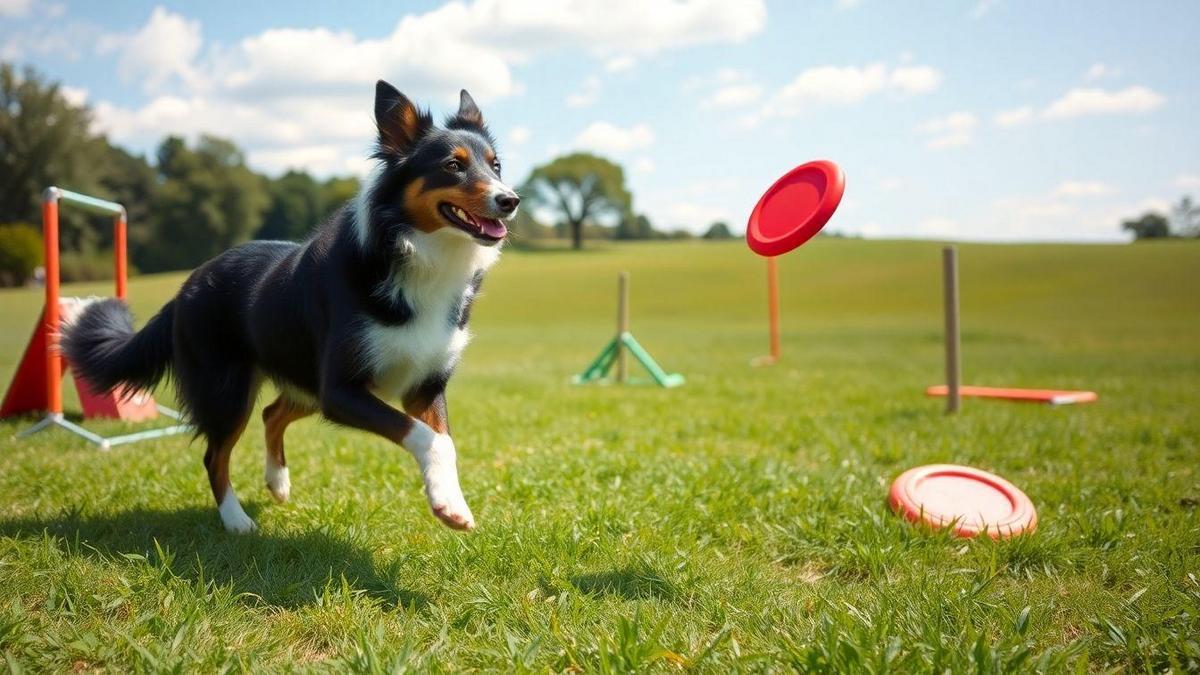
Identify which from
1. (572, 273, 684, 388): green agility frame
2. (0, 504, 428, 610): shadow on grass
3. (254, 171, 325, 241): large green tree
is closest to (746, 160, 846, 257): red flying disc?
(0, 504, 428, 610): shadow on grass

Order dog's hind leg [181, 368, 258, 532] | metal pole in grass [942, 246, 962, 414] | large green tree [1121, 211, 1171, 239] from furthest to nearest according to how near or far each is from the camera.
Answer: large green tree [1121, 211, 1171, 239] → metal pole in grass [942, 246, 962, 414] → dog's hind leg [181, 368, 258, 532]

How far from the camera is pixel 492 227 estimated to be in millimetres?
3781

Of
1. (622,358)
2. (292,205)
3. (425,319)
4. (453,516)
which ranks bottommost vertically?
(622,358)

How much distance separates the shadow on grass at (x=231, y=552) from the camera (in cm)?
329

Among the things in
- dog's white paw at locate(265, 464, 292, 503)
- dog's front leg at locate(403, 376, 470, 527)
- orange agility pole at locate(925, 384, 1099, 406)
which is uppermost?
dog's front leg at locate(403, 376, 470, 527)

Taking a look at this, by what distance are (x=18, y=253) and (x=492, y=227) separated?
53.2 meters

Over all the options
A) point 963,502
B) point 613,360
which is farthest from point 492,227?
point 613,360

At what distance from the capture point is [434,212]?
3.75m

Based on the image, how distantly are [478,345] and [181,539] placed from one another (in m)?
21.3

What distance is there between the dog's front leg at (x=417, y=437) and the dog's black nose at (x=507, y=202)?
105cm

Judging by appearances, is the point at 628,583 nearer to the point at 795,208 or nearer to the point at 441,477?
the point at 441,477

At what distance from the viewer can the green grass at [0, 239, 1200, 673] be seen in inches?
108

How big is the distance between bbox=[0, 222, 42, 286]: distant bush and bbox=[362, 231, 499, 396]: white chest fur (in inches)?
2063

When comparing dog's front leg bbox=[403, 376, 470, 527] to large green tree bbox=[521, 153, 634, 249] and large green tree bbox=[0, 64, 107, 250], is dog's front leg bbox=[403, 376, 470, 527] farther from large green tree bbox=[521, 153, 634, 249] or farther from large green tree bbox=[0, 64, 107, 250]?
large green tree bbox=[521, 153, 634, 249]
